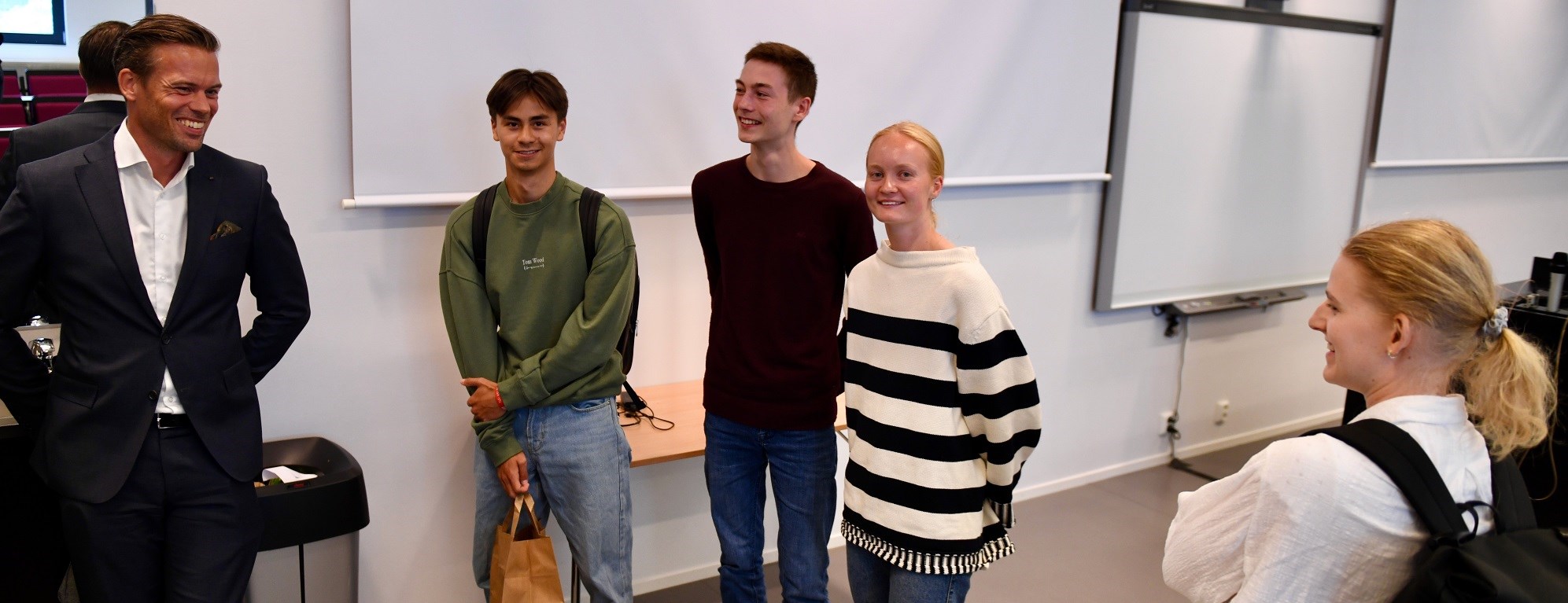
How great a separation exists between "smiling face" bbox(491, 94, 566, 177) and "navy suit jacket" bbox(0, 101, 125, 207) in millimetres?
786

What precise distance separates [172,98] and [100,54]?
56 cm

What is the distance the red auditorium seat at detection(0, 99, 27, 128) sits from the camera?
87.7 inches

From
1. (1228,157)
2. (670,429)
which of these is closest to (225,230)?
(670,429)

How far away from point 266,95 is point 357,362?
2.26ft

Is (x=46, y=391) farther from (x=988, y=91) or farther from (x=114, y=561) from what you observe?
(x=988, y=91)

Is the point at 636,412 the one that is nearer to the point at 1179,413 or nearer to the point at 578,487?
the point at 578,487

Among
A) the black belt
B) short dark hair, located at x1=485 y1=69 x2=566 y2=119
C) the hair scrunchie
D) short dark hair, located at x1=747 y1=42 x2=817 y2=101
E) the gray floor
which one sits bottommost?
the gray floor

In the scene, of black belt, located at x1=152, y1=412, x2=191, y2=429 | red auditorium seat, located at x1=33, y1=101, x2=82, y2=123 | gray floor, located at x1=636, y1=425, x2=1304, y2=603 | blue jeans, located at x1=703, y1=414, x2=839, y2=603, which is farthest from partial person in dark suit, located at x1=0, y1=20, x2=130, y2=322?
gray floor, located at x1=636, y1=425, x2=1304, y2=603

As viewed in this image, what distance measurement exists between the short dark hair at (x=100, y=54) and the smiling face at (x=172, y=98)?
0.44m

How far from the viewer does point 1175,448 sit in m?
4.51

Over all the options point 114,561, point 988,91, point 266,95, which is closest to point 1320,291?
point 988,91

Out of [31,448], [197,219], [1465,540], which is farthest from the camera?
[31,448]

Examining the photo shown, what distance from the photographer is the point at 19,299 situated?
5.82 feet

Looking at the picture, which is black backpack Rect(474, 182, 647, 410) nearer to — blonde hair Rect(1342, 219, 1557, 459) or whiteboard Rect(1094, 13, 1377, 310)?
blonde hair Rect(1342, 219, 1557, 459)
